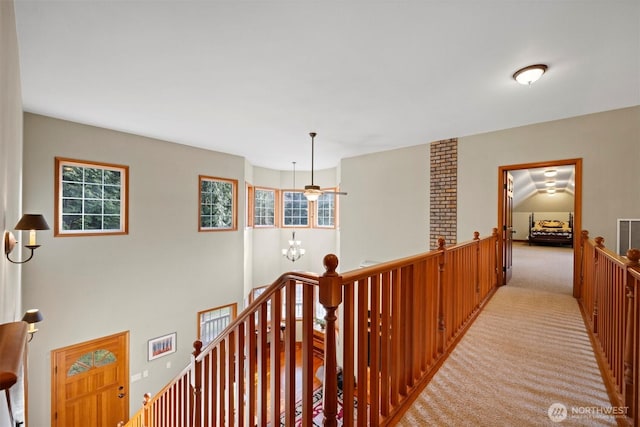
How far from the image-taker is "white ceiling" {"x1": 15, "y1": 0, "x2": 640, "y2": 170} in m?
2.01

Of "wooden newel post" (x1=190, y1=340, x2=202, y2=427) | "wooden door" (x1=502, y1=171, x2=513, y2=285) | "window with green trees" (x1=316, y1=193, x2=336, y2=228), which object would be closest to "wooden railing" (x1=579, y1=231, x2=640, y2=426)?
"wooden door" (x1=502, y1=171, x2=513, y2=285)

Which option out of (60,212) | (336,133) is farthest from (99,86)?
(336,133)

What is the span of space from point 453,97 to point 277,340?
338cm

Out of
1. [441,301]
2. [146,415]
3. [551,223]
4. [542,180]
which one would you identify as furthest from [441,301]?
[551,223]

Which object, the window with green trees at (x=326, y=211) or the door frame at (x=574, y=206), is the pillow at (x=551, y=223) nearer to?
the door frame at (x=574, y=206)

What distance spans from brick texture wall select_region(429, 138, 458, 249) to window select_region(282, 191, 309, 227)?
4.28 m

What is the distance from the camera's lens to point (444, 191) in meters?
5.11

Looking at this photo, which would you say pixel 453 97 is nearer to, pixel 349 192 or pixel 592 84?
pixel 592 84

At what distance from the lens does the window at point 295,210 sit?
8609 mm

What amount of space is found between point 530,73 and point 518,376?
2.75 meters

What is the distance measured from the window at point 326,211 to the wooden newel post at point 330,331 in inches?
274

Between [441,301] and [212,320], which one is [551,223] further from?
[212,320]

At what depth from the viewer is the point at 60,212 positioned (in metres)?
4.28

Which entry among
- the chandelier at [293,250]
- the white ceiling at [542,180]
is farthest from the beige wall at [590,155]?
the chandelier at [293,250]
